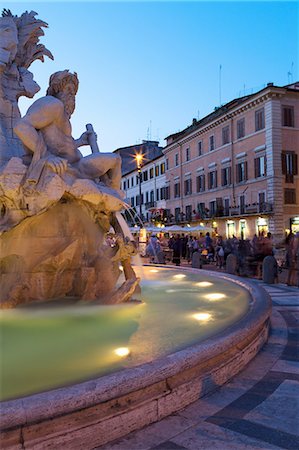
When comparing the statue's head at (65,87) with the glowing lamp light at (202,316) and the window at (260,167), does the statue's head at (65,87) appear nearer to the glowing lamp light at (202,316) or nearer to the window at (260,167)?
the glowing lamp light at (202,316)

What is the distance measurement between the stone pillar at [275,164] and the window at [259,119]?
732 millimetres

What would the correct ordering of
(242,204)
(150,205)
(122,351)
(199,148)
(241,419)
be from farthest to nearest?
(150,205), (199,148), (242,204), (122,351), (241,419)

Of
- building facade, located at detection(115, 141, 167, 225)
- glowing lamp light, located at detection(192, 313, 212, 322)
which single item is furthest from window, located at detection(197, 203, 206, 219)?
glowing lamp light, located at detection(192, 313, 212, 322)

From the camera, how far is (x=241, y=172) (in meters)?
34.2

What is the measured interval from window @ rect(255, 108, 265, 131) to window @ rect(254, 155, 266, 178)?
2.26 meters

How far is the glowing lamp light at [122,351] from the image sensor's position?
3305mm

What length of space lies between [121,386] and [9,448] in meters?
0.64

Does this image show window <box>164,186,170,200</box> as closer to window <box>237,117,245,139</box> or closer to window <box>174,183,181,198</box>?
window <box>174,183,181,198</box>

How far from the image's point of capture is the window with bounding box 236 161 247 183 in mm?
33487

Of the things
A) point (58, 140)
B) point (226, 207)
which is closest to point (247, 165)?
point (226, 207)

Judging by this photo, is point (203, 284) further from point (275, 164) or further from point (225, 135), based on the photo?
point (225, 135)

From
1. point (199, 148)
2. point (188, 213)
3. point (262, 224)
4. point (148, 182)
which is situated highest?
point (199, 148)

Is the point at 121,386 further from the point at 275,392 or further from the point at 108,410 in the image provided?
the point at 275,392

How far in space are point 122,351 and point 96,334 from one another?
64 cm
